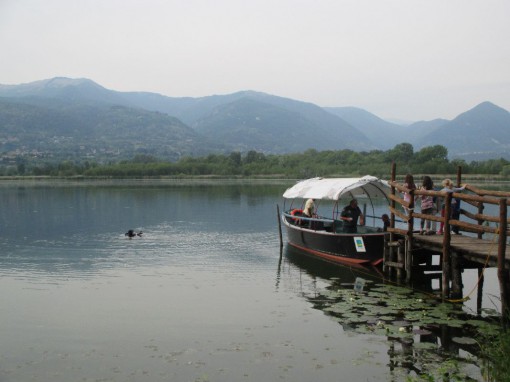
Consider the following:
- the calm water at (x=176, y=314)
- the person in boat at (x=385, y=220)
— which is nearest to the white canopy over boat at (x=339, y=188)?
the person in boat at (x=385, y=220)

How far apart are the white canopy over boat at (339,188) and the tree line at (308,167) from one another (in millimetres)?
97866

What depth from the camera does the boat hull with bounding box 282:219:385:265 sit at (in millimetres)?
23250

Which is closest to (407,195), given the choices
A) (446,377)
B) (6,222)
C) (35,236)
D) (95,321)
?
(446,377)

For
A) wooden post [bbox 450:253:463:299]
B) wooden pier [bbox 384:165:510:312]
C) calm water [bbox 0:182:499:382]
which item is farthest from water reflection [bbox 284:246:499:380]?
wooden pier [bbox 384:165:510:312]

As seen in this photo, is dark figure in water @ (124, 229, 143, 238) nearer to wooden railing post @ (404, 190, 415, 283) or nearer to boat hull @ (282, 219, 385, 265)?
boat hull @ (282, 219, 385, 265)

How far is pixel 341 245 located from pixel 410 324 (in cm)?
945

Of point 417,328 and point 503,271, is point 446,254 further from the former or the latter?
point 417,328

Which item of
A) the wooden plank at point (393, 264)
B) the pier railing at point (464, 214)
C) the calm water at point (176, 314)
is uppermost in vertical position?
the pier railing at point (464, 214)

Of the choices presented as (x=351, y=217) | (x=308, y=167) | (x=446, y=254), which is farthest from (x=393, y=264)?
(x=308, y=167)

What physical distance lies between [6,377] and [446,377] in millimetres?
9322

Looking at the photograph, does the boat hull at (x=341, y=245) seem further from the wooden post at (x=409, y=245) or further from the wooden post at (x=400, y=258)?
the wooden post at (x=409, y=245)

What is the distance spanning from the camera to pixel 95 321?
17.0 m

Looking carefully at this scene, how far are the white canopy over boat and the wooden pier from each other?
301 cm

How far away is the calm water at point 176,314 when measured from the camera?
13.0 m
